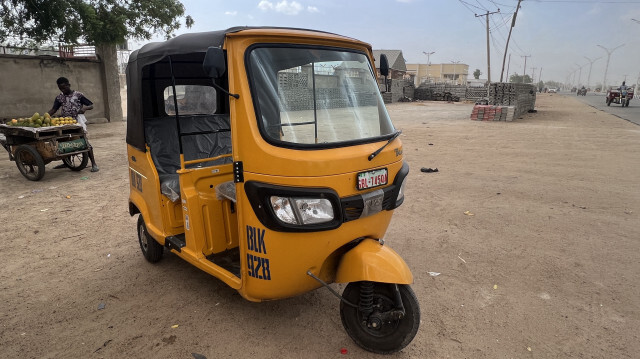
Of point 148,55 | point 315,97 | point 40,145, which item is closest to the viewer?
point 315,97

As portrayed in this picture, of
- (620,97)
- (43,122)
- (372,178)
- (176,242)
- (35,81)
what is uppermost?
(35,81)

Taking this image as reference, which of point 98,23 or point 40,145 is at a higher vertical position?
point 98,23

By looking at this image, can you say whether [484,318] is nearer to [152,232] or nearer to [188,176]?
[188,176]

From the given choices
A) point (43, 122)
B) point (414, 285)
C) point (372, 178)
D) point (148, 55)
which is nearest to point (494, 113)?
point (414, 285)

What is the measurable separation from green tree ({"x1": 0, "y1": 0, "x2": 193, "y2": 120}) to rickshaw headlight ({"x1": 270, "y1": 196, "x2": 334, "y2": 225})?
556 inches

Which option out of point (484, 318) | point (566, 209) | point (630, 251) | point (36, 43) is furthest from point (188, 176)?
point (36, 43)

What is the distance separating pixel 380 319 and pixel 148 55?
113 inches

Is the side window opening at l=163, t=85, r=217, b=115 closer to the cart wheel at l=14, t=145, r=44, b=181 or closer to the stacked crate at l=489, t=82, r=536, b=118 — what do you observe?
the cart wheel at l=14, t=145, r=44, b=181

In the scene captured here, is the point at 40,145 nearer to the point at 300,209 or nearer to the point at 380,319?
the point at 300,209

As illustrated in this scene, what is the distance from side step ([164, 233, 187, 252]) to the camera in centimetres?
338

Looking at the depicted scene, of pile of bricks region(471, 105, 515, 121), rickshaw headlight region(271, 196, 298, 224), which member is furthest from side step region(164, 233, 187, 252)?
pile of bricks region(471, 105, 515, 121)

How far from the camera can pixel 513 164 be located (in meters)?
8.79

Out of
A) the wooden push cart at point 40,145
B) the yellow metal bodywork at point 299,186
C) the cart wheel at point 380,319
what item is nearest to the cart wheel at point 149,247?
the yellow metal bodywork at point 299,186

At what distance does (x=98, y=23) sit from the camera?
45.7 feet
